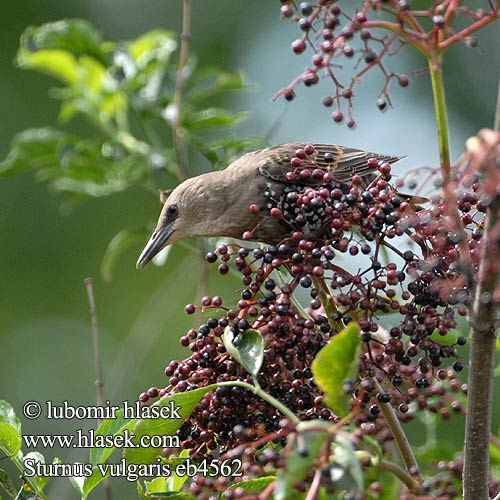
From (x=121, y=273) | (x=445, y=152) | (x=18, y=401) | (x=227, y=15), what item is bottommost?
(x=18, y=401)

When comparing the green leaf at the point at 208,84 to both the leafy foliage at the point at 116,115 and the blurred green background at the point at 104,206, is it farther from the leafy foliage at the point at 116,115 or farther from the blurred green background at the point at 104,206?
the blurred green background at the point at 104,206

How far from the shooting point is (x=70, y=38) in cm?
466

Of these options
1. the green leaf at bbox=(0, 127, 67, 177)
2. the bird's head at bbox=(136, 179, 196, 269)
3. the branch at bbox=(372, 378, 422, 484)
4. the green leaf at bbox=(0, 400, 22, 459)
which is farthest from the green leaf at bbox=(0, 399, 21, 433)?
the green leaf at bbox=(0, 127, 67, 177)

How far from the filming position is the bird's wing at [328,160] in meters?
3.84

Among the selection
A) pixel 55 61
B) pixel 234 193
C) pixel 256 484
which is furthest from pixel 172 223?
pixel 256 484

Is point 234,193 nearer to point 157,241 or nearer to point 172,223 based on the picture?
point 172,223

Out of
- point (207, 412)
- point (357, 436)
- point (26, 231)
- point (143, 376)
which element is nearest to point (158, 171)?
point (207, 412)

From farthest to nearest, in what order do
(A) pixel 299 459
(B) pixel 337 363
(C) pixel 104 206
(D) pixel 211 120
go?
(C) pixel 104 206 < (D) pixel 211 120 < (B) pixel 337 363 < (A) pixel 299 459

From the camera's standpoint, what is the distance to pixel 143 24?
11.5 meters

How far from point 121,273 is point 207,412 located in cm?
684

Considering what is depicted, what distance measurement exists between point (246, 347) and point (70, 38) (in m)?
2.63

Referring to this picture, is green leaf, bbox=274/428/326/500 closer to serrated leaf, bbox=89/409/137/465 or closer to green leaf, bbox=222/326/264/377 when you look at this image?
green leaf, bbox=222/326/264/377

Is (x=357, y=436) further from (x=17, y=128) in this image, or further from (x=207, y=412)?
(x=17, y=128)

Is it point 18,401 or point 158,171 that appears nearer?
point 158,171
